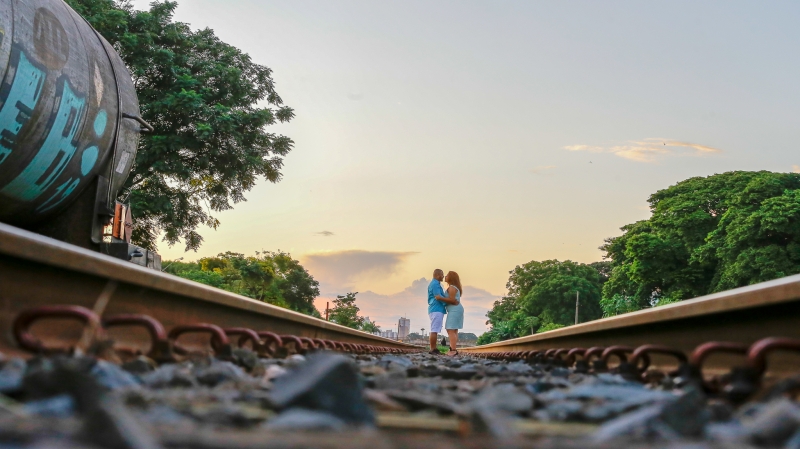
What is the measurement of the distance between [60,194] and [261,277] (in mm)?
33413

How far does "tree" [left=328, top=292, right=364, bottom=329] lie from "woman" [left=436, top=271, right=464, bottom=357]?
49.5m

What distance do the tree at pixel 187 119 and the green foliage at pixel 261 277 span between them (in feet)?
23.7

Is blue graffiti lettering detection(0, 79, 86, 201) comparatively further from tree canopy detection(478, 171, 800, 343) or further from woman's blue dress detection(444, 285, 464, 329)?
tree canopy detection(478, 171, 800, 343)

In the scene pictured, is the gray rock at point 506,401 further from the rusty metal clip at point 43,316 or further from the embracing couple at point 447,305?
the embracing couple at point 447,305

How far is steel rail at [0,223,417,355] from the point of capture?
87.8 inches

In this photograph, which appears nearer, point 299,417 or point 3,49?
point 299,417

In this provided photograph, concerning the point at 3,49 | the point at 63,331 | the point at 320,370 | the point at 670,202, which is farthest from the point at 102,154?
the point at 670,202

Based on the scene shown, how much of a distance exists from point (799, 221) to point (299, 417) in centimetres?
3740

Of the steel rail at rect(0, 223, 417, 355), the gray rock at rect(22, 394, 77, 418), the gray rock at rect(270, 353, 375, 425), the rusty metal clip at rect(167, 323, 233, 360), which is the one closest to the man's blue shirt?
the steel rail at rect(0, 223, 417, 355)

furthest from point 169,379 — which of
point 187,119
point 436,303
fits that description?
point 187,119

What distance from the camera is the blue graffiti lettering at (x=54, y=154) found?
6160mm

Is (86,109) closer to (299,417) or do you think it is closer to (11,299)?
Result: (11,299)

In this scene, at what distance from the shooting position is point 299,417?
3.95ft

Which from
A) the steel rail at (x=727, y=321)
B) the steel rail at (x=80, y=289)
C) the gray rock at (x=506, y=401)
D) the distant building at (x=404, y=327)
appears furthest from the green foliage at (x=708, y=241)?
the distant building at (x=404, y=327)
